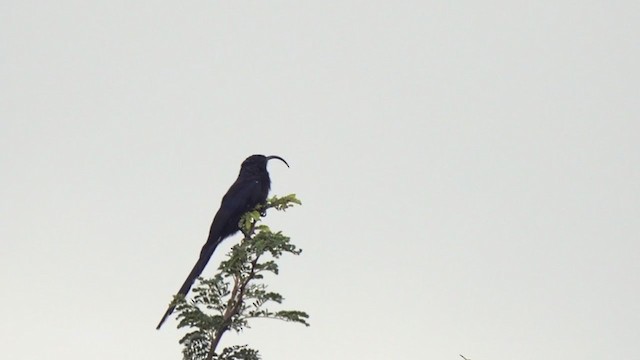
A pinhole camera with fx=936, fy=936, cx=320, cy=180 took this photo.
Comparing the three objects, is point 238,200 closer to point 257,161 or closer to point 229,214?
point 229,214

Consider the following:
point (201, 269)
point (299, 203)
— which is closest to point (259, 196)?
point (201, 269)

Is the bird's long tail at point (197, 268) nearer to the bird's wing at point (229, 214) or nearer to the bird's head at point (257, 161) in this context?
the bird's wing at point (229, 214)

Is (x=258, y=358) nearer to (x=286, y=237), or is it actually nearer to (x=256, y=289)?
(x=256, y=289)

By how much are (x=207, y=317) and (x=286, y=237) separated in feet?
4.78

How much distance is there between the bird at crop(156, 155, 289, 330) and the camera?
15940 mm

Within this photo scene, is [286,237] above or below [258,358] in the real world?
above

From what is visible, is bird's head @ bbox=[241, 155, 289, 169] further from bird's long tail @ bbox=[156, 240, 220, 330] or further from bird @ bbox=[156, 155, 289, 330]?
bird's long tail @ bbox=[156, 240, 220, 330]

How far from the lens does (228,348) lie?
10477mm

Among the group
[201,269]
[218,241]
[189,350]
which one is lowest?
[189,350]

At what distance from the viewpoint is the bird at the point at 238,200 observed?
1594 cm

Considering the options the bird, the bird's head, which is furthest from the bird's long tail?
the bird's head

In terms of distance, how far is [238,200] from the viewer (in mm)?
17125

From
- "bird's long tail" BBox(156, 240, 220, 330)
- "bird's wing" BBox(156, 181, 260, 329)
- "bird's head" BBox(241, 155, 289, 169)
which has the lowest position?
"bird's long tail" BBox(156, 240, 220, 330)

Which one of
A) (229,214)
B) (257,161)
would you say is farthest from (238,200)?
(257,161)
